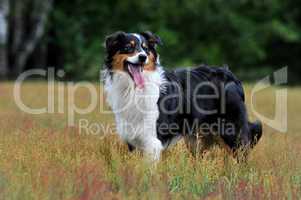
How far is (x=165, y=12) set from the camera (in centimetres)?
2958

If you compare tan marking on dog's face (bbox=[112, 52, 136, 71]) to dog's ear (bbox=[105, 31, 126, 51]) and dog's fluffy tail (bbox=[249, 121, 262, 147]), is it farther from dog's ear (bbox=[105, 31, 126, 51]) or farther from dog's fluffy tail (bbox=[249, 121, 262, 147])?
dog's fluffy tail (bbox=[249, 121, 262, 147])

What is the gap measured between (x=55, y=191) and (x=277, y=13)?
91.5ft

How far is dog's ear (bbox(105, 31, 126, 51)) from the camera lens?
7.22m

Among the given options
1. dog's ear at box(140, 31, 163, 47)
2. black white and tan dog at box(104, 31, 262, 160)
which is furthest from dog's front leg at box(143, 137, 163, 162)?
dog's ear at box(140, 31, 163, 47)

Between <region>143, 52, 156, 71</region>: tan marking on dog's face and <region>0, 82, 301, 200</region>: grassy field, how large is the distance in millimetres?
898

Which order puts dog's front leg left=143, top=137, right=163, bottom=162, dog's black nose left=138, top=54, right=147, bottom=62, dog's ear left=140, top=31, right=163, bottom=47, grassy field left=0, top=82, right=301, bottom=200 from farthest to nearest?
dog's ear left=140, top=31, right=163, bottom=47, dog's black nose left=138, top=54, right=147, bottom=62, dog's front leg left=143, top=137, right=163, bottom=162, grassy field left=0, top=82, right=301, bottom=200

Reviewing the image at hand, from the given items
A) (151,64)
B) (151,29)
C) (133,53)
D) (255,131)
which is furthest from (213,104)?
(151,29)

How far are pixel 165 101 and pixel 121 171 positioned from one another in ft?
4.92

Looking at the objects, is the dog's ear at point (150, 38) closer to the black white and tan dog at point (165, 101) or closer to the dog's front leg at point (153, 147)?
the black white and tan dog at point (165, 101)

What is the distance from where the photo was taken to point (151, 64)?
23.7ft

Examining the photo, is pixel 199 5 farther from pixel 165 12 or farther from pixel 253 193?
pixel 253 193

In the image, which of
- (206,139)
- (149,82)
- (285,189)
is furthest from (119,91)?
(285,189)

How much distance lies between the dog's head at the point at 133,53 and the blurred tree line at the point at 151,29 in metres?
18.5

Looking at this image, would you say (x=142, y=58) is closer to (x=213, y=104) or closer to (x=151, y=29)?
(x=213, y=104)
